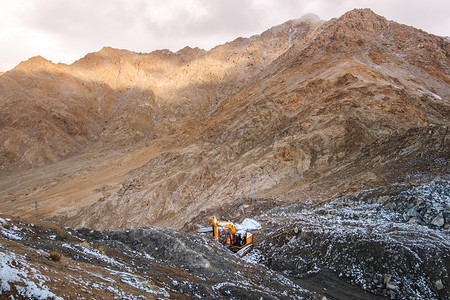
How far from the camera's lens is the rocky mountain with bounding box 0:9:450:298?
11.9m

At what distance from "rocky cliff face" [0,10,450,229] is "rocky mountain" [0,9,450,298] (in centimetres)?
18

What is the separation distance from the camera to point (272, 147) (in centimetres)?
2686

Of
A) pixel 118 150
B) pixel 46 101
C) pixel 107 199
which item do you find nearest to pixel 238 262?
pixel 107 199

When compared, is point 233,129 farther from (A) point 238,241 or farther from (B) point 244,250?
(B) point 244,250

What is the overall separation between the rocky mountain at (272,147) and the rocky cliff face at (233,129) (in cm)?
18

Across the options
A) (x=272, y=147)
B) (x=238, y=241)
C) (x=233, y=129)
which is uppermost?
(x=233, y=129)

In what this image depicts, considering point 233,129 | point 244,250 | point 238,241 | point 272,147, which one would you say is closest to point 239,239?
point 238,241

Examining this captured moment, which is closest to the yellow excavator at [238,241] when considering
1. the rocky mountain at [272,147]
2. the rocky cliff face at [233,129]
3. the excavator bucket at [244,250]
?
the excavator bucket at [244,250]

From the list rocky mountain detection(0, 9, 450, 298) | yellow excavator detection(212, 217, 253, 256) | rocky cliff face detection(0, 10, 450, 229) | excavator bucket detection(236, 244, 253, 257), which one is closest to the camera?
rocky mountain detection(0, 9, 450, 298)

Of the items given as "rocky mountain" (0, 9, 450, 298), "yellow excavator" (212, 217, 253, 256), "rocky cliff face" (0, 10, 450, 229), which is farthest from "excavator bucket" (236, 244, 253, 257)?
"rocky cliff face" (0, 10, 450, 229)

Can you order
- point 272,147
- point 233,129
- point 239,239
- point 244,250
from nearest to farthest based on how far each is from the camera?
1. point 244,250
2. point 239,239
3. point 272,147
4. point 233,129

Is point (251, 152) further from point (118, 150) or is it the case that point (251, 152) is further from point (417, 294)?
point (118, 150)

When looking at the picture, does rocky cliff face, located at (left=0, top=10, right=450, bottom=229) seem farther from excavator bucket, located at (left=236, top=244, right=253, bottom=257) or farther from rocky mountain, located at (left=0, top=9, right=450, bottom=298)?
excavator bucket, located at (left=236, top=244, right=253, bottom=257)

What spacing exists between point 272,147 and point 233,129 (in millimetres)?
7376
